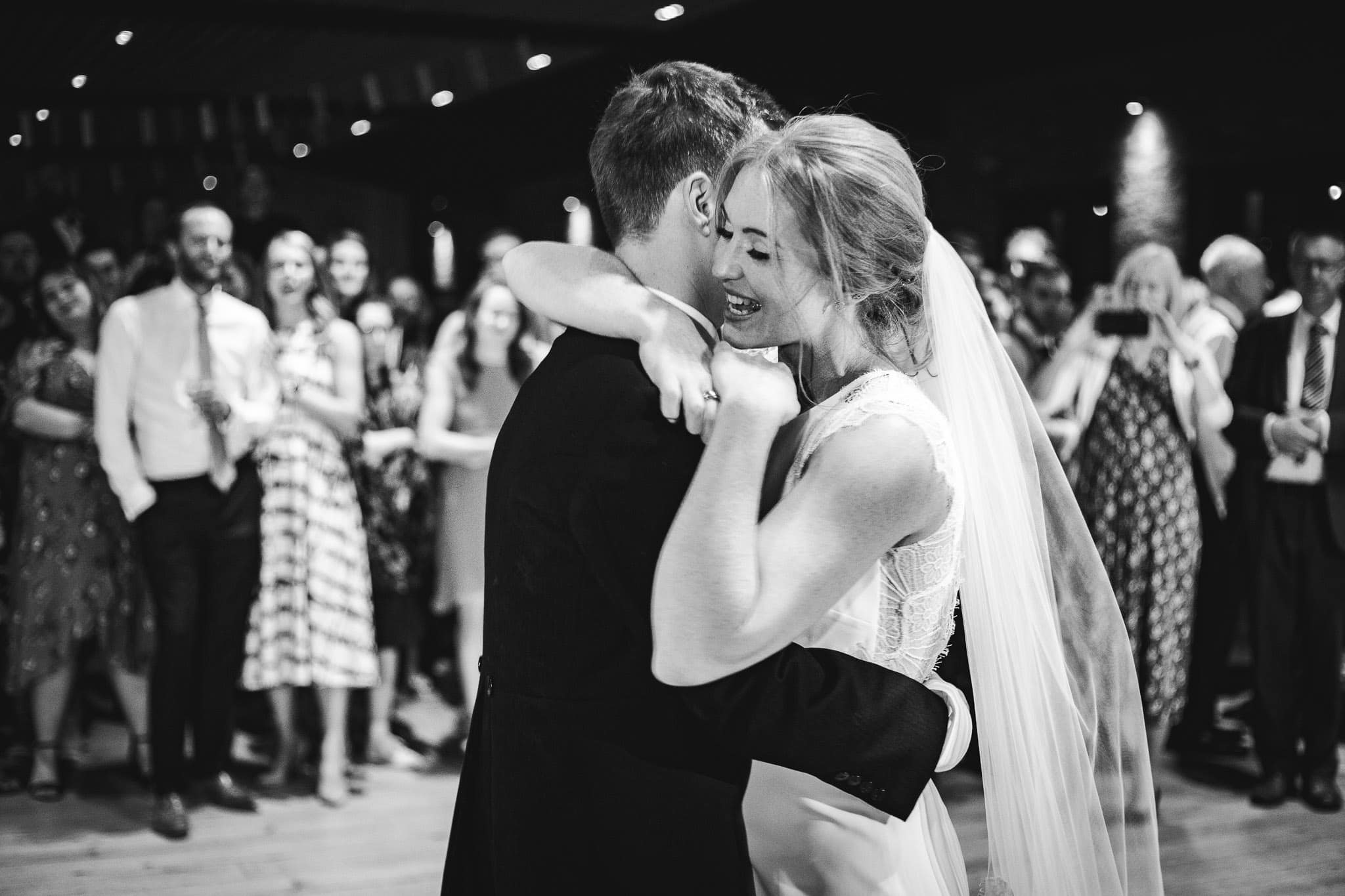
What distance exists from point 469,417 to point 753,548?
3228mm

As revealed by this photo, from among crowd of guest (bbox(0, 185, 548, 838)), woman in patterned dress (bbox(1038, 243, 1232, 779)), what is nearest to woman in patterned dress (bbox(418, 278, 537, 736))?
crowd of guest (bbox(0, 185, 548, 838))

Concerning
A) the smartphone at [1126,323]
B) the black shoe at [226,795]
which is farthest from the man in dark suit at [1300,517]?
the black shoe at [226,795]

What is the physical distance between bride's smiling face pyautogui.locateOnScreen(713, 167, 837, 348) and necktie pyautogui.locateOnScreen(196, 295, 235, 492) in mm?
2740

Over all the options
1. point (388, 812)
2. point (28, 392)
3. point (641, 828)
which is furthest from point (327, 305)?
point (641, 828)

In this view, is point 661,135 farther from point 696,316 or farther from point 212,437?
point 212,437

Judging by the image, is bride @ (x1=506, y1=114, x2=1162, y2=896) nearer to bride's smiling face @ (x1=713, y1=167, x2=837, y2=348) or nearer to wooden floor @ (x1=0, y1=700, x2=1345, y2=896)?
bride's smiling face @ (x1=713, y1=167, x2=837, y2=348)

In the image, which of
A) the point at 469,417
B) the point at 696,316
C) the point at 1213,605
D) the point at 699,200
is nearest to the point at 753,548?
the point at 696,316

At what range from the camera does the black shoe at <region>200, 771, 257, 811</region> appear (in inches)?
159

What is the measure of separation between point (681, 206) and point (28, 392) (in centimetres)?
334

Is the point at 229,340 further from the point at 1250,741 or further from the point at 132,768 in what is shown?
the point at 1250,741

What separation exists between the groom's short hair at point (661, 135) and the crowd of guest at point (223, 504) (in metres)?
2.56

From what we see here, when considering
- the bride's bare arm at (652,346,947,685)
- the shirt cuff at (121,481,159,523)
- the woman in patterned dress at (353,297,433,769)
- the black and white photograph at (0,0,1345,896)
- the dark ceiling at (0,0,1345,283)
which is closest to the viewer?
the bride's bare arm at (652,346,947,685)

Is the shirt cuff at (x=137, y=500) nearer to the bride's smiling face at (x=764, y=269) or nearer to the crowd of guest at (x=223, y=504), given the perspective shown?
the crowd of guest at (x=223, y=504)

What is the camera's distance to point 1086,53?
7.41 metres
